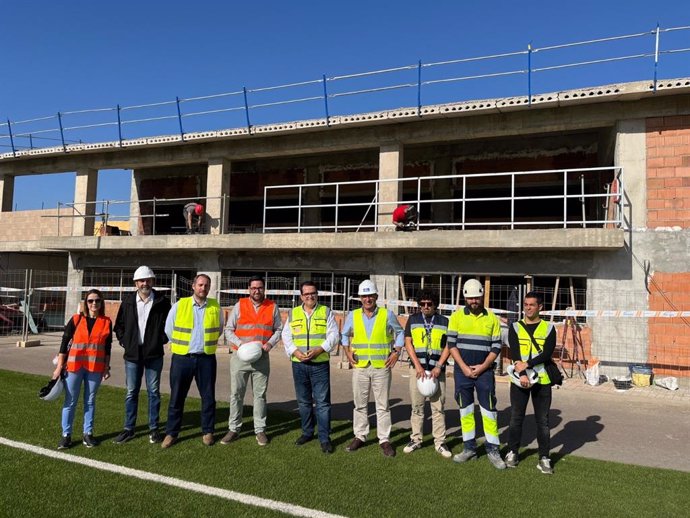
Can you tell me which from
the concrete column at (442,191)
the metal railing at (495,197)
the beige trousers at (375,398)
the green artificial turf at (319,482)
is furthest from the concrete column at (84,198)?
the beige trousers at (375,398)

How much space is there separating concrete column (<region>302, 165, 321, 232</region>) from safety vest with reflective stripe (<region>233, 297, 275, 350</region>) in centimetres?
1235

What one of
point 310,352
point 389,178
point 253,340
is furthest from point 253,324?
point 389,178

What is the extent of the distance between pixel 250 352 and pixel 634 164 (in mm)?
9581

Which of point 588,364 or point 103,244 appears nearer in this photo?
point 588,364

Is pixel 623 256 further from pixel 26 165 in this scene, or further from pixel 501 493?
pixel 26 165

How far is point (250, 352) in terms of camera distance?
19.0ft

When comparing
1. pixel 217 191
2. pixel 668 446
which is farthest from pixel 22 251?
pixel 668 446

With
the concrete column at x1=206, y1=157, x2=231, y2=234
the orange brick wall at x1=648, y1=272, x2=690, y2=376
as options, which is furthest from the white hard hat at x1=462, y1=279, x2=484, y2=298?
the concrete column at x1=206, y1=157, x2=231, y2=234

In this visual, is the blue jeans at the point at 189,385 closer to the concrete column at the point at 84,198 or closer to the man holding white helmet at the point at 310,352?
the man holding white helmet at the point at 310,352

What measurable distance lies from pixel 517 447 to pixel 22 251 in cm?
1943

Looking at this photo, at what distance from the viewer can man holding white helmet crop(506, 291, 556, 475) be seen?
5.19 m

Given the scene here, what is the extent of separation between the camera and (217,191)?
16.2 m

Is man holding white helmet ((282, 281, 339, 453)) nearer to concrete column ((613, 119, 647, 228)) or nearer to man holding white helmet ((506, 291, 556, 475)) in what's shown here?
man holding white helmet ((506, 291, 556, 475))

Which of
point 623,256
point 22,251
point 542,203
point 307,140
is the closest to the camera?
point 623,256
